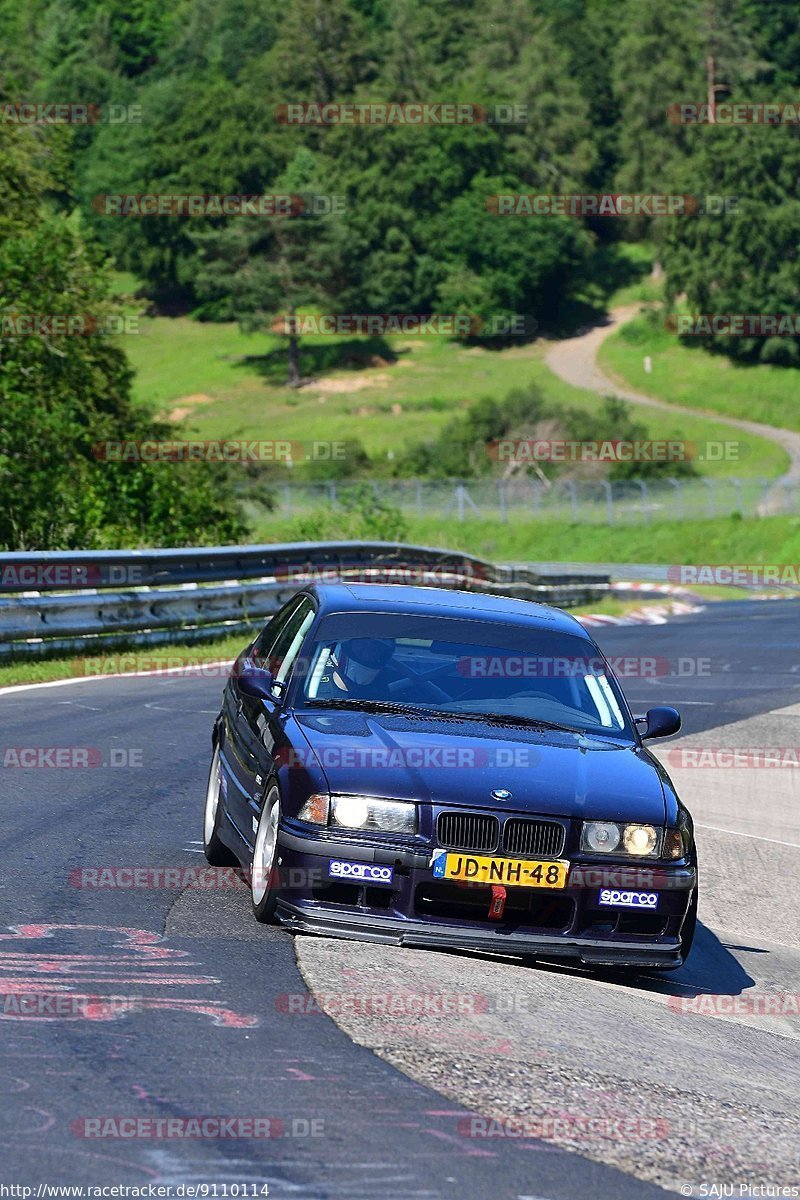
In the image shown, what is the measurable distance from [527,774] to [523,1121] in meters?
2.31

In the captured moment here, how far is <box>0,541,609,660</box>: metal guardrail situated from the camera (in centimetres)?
1677

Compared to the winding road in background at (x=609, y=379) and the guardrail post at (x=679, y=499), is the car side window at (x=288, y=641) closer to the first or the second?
the guardrail post at (x=679, y=499)

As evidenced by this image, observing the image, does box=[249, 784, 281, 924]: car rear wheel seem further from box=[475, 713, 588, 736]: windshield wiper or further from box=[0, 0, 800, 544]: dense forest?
box=[0, 0, 800, 544]: dense forest

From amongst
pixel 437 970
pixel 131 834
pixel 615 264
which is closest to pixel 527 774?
pixel 437 970

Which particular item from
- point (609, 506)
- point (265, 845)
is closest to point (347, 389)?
point (609, 506)

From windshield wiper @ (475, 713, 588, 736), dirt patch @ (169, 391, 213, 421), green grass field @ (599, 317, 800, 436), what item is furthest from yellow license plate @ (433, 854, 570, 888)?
dirt patch @ (169, 391, 213, 421)

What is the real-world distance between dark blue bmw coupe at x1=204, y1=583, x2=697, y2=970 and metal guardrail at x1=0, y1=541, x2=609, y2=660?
924cm

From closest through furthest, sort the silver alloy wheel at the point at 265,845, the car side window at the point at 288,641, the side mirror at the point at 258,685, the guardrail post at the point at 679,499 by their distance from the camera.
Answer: the silver alloy wheel at the point at 265,845, the side mirror at the point at 258,685, the car side window at the point at 288,641, the guardrail post at the point at 679,499

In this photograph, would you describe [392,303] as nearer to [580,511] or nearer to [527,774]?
[580,511]

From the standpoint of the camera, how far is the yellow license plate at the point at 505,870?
22.2ft

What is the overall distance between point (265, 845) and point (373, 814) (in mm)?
605

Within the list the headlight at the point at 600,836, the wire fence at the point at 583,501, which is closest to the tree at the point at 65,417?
the headlight at the point at 600,836

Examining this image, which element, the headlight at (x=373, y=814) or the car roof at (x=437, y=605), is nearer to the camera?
the headlight at (x=373, y=814)

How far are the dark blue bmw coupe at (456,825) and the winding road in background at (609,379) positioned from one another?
73675 mm
